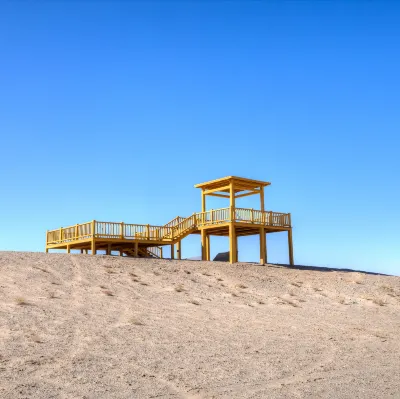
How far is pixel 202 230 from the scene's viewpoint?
118ft

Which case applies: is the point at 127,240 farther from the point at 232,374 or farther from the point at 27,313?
the point at 232,374

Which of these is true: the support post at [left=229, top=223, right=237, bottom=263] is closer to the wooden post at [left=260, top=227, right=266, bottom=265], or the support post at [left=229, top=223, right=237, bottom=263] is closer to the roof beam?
the wooden post at [left=260, top=227, right=266, bottom=265]

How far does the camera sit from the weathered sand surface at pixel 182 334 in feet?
34.1

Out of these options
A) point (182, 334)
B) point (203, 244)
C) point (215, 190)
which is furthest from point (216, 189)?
point (182, 334)

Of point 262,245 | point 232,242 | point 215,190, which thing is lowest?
point 262,245

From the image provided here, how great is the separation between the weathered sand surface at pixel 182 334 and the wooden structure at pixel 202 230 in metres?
4.69

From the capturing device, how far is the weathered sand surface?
34.1 ft

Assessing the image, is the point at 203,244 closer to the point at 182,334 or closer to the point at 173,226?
the point at 173,226

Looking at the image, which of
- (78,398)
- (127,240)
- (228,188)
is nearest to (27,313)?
(78,398)

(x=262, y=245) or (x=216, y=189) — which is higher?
(x=216, y=189)

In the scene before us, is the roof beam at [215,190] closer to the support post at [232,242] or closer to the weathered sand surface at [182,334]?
the support post at [232,242]

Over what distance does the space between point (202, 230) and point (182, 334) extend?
21.0 meters

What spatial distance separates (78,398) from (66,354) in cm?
294

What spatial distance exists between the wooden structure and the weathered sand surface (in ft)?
15.4
